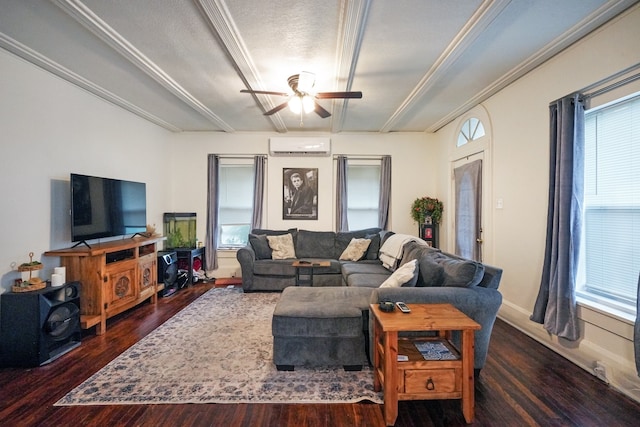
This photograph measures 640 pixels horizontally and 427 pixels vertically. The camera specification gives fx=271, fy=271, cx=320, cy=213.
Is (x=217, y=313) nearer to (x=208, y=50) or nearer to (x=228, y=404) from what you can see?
(x=228, y=404)

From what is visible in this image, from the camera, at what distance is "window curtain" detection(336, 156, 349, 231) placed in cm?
516

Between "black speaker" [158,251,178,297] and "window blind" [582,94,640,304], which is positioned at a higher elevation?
"window blind" [582,94,640,304]

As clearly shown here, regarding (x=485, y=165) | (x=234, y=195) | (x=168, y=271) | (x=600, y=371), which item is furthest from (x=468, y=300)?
(x=234, y=195)

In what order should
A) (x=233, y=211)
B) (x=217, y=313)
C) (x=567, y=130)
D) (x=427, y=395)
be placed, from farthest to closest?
(x=233, y=211) < (x=217, y=313) < (x=567, y=130) < (x=427, y=395)

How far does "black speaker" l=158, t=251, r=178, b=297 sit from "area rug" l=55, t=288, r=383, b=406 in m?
1.40

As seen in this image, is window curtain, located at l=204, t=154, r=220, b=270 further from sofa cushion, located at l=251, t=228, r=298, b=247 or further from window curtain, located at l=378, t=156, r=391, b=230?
window curtain, located at l=378, t=156, r=391, b=230

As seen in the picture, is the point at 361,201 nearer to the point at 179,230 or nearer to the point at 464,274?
the point at 464,274

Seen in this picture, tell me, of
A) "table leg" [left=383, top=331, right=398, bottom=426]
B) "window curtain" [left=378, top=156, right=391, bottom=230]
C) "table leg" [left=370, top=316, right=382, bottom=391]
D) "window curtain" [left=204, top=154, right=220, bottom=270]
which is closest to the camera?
"table leg" [left=383, top=331, right=398, bottom=426]

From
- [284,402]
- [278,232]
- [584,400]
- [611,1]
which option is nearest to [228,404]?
[284,402]

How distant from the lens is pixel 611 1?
1.91m

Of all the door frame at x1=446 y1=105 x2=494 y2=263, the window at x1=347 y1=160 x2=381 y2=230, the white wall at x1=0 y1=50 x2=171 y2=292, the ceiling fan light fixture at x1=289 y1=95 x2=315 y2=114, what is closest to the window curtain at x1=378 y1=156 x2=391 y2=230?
the window at x1=347 y1=160 x2=381 y2=230

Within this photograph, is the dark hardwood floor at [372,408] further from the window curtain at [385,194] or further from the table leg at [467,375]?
the window curtain at [385,194]

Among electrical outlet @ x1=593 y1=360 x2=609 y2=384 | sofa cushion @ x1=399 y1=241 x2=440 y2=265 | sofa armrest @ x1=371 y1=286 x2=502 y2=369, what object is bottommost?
electrical outlet @ x1=593 y1=360 x2=609 y2=384

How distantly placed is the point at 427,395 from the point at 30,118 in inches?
165
